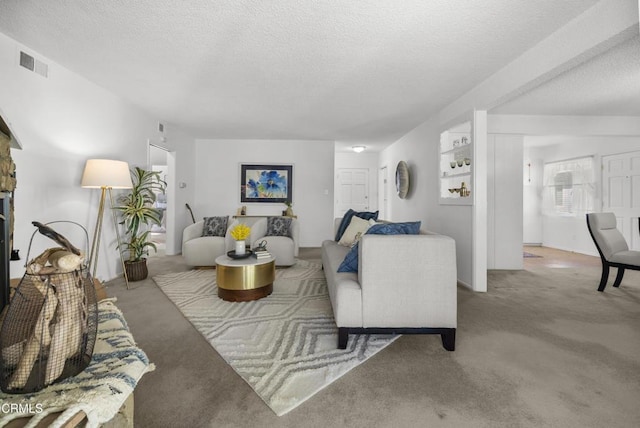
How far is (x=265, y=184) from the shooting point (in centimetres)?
663

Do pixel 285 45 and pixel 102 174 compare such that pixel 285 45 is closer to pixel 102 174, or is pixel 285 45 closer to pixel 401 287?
pixel 401 287

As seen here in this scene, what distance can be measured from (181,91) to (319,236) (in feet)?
13.3

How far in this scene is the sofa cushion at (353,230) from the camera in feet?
12.0

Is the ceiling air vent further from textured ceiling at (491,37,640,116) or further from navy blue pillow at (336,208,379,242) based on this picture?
textured ceiling at (491,37,640,116)

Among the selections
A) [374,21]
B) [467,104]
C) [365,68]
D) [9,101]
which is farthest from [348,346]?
[9,101]

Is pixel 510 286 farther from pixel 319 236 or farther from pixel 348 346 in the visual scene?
pixel 319 236

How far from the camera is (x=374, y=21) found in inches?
87.1

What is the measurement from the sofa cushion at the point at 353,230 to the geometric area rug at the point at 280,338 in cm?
63

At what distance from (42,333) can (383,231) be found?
187 cm

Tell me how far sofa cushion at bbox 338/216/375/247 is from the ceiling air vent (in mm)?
3577

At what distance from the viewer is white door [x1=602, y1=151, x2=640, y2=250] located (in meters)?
5.18

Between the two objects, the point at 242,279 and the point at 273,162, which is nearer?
the point at 242,279

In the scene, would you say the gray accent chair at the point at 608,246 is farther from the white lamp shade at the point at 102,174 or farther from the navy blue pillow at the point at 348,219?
the white lamp shade at the point at 102,174

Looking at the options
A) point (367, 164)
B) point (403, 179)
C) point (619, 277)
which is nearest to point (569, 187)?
point (619, 277)
